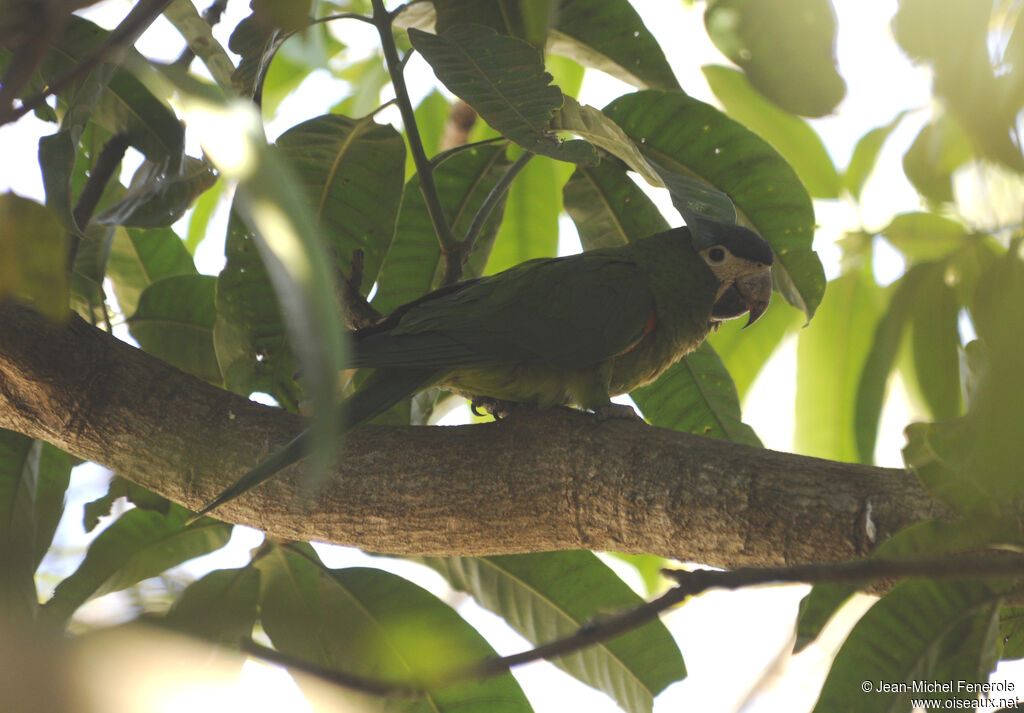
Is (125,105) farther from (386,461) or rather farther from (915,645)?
(915,645)

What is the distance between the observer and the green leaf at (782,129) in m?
2.40

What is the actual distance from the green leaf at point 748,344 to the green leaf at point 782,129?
0.40m

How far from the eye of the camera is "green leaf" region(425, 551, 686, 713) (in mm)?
1910

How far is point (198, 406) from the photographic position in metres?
1.61

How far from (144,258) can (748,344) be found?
6.01ft

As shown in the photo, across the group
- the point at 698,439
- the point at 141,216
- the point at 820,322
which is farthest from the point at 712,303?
the point at 141,216

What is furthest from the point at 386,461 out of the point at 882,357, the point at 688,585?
the point at 882,357

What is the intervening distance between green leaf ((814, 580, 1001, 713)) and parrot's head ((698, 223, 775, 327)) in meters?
1.09

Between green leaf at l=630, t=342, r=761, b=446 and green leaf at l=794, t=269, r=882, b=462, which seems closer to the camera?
green leaf at l=630, t=342, r=761, b=446

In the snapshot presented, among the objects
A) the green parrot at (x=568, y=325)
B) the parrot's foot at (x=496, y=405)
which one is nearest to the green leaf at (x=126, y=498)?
the green parrot at (x=568, y=325)

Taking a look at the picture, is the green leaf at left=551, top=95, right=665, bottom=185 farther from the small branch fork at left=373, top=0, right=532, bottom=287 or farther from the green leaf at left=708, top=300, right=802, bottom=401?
the green leaf at left=708, top=300, right=802, bottom=401

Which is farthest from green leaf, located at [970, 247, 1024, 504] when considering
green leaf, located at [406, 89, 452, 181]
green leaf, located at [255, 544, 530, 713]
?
green leaf, located at [406, 89, 452, 181]

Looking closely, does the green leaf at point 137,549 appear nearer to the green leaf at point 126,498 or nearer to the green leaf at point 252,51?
the green leaf at point 126,498

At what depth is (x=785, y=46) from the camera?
1030 mm
